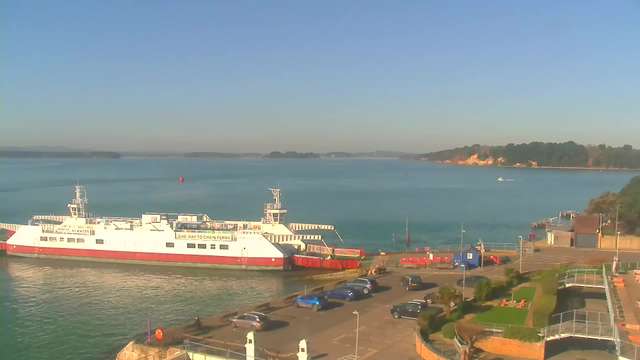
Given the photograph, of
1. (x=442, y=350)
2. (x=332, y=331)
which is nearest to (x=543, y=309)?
(x=442, y=350)

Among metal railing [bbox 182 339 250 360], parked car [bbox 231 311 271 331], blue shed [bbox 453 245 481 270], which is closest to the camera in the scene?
metal railing [bbox 182 339 250 360]

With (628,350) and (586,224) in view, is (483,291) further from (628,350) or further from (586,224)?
(586,224)

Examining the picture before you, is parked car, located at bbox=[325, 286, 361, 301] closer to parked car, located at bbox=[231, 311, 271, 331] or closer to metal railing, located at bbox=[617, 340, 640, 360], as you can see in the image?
parked car, located at bbox=[231, 311, 271, 331]

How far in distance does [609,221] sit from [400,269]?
1870cm

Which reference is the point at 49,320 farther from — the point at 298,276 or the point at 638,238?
the point at 638,238

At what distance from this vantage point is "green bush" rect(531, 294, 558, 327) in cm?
1752

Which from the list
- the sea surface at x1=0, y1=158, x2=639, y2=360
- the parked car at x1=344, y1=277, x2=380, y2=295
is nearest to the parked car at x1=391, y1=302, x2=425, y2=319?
the parked car at x1=344, y1=277, x2=380, y2=295

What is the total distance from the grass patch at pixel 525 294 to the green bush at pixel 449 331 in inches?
257

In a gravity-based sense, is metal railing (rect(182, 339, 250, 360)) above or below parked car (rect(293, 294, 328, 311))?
below

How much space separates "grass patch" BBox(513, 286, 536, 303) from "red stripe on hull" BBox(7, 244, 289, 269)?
58.9 feet

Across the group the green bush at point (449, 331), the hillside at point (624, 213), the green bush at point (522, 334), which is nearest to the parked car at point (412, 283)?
the green bush at point (449, 331)

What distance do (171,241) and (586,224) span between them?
3088cm

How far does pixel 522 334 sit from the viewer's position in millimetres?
16156

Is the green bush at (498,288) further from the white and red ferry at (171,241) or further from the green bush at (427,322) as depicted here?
the white and red ferry at (171,241)
